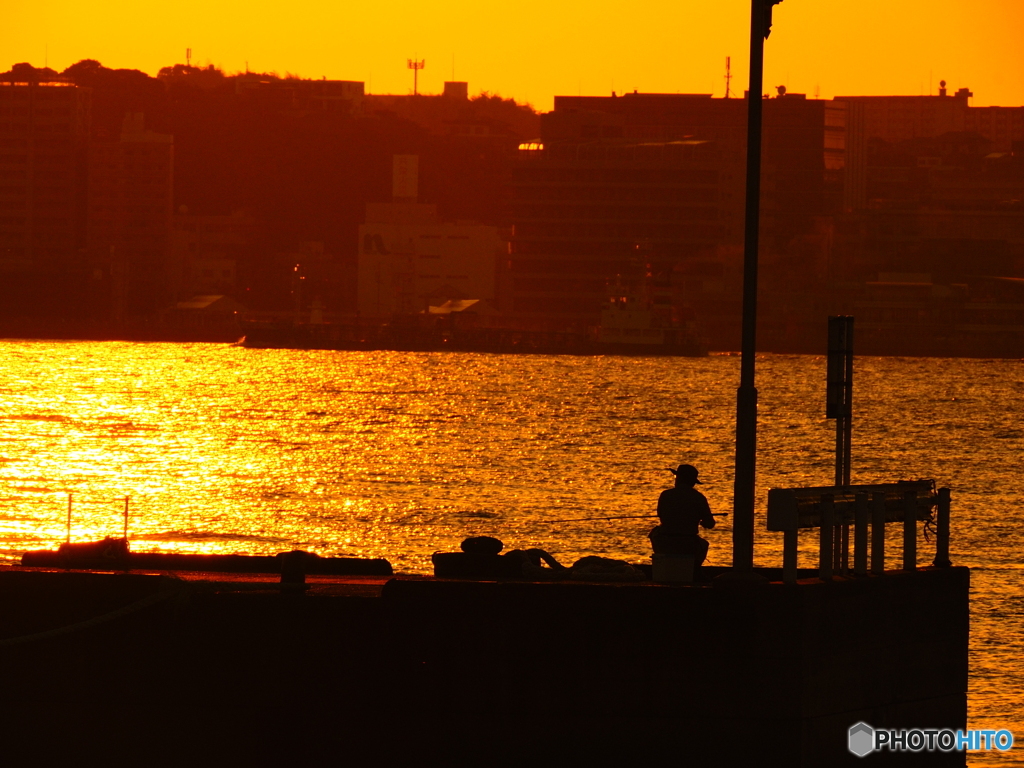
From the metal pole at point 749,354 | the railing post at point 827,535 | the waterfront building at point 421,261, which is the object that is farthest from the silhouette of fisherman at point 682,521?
the waterfront building at point 421,261

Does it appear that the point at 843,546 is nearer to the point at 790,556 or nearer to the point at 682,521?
the point at 790,556

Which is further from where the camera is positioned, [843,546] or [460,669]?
[843,546]

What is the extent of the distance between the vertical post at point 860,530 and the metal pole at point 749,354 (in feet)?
2.28

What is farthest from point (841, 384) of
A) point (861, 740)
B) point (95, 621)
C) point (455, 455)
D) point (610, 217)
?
point (610, 217)

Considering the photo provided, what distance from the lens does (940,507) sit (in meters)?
14.2

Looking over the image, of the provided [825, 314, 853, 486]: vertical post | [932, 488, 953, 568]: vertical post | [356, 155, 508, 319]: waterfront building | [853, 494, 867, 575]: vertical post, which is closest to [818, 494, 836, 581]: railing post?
[853, 494, 867, 575]: vertical post

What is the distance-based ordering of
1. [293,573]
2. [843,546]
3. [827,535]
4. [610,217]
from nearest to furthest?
[827,535]
[293,573]
[843,546]
[610,217]

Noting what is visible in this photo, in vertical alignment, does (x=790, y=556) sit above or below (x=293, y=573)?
above

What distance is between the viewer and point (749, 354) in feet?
41.6

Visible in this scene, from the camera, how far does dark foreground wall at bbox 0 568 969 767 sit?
1224 centimetres

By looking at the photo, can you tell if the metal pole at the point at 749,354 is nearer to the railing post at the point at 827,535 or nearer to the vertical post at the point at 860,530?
the railing post at the point at 827,535

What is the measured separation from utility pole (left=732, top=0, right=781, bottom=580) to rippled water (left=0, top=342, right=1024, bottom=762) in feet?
24.5

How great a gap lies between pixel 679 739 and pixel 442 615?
1601 millimetres

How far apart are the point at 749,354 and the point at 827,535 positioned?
1238 millimetres
